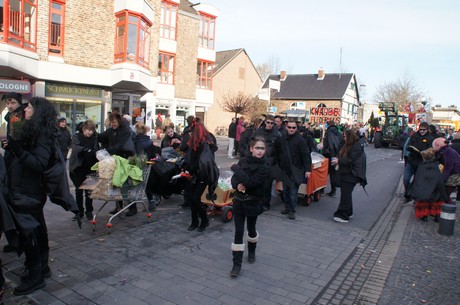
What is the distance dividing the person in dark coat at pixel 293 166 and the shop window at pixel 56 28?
15136 millimetres

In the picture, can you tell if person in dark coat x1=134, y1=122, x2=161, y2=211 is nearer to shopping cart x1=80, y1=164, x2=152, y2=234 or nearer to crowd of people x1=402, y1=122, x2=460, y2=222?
shopping cart x1=80, y1=164, x2=152, y2=234

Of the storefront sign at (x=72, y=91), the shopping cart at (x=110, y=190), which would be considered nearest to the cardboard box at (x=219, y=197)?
the shopping cart at (x=110, y=190)

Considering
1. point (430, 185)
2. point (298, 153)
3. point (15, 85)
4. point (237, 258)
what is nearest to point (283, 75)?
point (15, 85)

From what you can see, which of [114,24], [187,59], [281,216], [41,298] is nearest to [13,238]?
[41,298]

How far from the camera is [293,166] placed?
7617 mm

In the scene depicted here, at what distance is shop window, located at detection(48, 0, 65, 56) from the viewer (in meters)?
18.0

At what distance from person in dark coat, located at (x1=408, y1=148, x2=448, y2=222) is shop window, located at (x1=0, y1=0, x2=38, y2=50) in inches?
621

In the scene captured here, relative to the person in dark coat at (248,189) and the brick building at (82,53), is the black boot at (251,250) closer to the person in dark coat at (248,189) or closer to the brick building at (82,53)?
the person in dark coat at (248,189)

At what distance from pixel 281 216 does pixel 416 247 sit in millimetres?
2513

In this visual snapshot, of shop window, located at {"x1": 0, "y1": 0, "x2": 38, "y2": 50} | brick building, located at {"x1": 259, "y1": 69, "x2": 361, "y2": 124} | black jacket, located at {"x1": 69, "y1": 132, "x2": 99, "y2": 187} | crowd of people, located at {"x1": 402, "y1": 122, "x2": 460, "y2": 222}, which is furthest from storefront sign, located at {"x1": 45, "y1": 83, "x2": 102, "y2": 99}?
brick building, located at {"x1": 259, "y1": 69, "x2": 361, "y2": 124}

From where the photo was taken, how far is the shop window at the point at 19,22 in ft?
49.9

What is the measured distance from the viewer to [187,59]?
3106 centimetres

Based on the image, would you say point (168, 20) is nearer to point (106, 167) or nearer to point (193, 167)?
point (193, 167)

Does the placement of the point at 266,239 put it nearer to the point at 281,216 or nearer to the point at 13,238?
the point at 281,216
